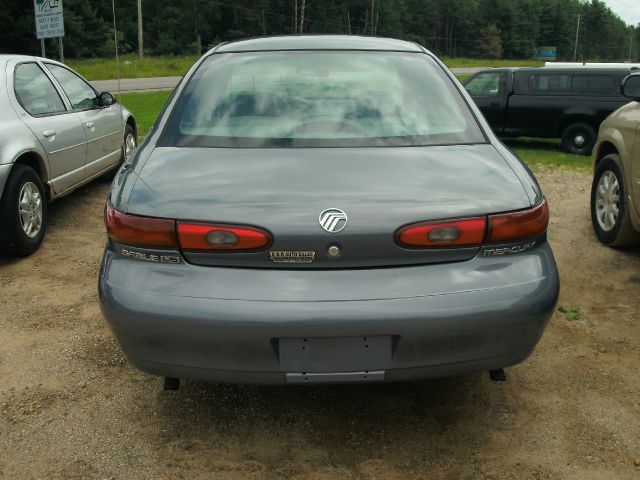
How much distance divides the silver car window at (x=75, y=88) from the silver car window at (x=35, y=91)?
256mm

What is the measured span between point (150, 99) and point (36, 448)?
19246 mm

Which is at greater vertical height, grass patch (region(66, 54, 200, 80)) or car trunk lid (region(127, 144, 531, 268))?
car trunk lid (region(127, 144, 531, 268))

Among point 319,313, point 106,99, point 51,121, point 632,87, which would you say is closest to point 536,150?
point 632,87

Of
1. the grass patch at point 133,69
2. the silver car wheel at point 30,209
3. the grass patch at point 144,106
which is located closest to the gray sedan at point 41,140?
the silver car wheel at point 30,209

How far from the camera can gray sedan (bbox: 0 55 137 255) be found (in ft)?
16.3

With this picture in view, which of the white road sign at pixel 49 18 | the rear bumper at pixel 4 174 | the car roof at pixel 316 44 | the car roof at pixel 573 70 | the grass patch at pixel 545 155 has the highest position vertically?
the white road sign at pixel 49 18

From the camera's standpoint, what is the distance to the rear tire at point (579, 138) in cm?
1201

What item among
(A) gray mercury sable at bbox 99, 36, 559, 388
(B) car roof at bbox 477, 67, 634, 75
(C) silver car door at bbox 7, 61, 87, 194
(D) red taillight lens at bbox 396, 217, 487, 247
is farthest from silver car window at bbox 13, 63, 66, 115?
(B) car roof at bbox 477, 67, 634, 75

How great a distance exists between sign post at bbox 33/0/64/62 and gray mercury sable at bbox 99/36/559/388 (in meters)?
9.33

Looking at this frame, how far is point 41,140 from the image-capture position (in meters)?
5.40

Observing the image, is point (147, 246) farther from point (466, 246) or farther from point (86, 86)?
point (86, 86)

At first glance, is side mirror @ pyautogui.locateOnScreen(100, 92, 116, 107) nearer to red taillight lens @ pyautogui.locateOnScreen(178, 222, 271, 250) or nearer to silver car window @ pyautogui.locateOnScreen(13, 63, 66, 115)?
silver car window @ pyautogui.locateOnScreen(13, 63, 66, 115)

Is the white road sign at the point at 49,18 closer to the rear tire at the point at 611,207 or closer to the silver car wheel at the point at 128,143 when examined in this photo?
the silver car wheel at the point at 128,143

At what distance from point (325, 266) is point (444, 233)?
1.43 ft
